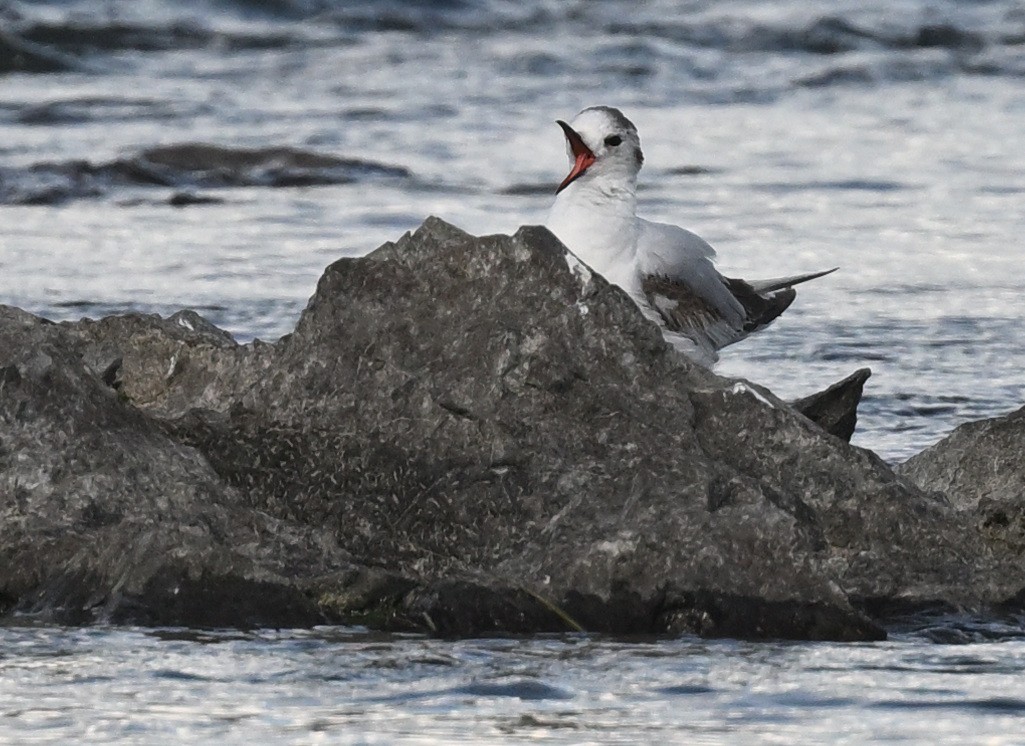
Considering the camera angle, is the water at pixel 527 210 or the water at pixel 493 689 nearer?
the water at pixel 493 689

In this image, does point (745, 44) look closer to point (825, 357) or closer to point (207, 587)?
point (825, 357)

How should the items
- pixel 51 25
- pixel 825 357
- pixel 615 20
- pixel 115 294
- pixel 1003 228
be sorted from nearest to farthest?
1. pixel 825 357
2. pixel 115 294
3. pixel 1003 228
4. pixel 51 25
5. pixel 615 20

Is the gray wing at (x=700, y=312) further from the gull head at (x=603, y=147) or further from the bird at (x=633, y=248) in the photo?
the gull head at (x=603, y=147)

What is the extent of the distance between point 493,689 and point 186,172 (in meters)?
9.36

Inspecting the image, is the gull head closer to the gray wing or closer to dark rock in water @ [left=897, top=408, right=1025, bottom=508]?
the gray wing

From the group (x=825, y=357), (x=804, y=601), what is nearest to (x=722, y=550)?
(x=804, y=601)

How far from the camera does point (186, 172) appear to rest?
13.0 metres

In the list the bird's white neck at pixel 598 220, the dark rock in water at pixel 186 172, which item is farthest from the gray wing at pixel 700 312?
the dark rock in water at pixel 186 172

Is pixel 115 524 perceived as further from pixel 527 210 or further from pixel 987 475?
pixel 527 210

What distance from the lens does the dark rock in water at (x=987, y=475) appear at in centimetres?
504

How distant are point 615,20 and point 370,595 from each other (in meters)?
16.3

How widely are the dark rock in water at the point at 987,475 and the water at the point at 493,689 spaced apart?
0.61 meters

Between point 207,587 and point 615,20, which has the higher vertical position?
point 615,20

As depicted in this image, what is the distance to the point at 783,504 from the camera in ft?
15.3
